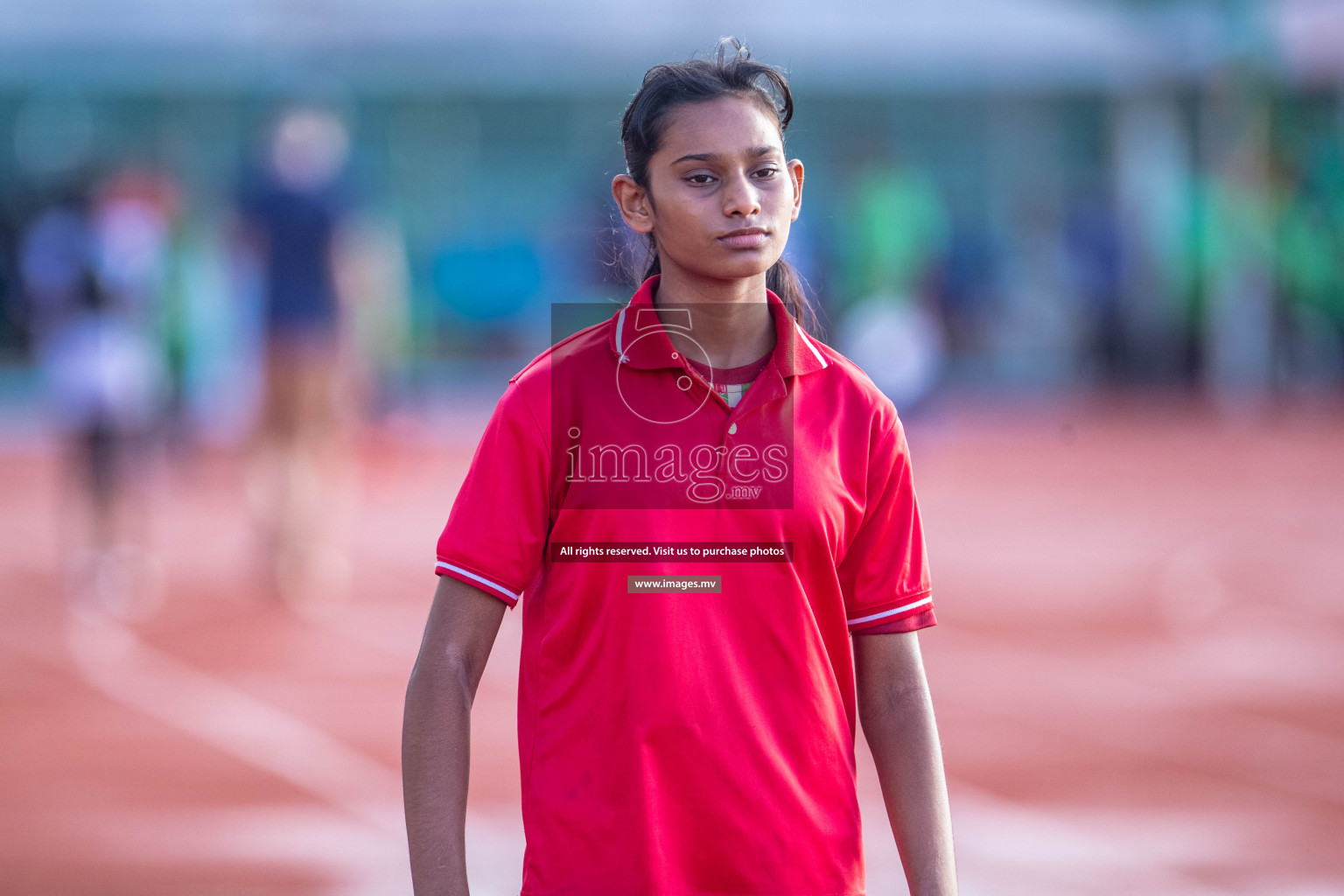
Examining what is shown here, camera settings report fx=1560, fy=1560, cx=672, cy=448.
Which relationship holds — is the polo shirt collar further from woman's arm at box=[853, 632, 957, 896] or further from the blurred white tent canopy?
the blurred white tent canopy

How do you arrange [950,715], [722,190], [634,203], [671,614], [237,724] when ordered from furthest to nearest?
[950,715] < [237,724] < [634,203] < [722,190] < [671,614]

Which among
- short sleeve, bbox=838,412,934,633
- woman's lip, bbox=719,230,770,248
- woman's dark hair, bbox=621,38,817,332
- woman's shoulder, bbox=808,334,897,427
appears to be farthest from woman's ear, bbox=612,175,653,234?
short sleeve, bbox=838,412,934,633

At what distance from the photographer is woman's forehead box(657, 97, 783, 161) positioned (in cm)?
203

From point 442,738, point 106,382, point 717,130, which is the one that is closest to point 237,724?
point 106,382

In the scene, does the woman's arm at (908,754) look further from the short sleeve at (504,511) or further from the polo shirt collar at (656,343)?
the short sleeve at (504,511)

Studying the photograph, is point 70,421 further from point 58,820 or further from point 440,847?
point 440,847

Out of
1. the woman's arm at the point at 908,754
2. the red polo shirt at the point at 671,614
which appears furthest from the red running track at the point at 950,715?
the red polo shirt at the point at 671,614

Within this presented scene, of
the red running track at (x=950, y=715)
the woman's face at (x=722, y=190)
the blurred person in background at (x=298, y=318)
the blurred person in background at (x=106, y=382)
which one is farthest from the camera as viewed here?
the blurred person in background at (x=298, y=318)

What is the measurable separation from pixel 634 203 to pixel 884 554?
0.59 m

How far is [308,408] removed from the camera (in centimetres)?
822

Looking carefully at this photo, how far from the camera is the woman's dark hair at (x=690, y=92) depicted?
207 centimetres

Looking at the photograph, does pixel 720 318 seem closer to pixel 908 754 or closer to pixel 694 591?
pixel 694 591

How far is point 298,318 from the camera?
8.16 metres

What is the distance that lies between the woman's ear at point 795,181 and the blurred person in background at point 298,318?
6237mm
